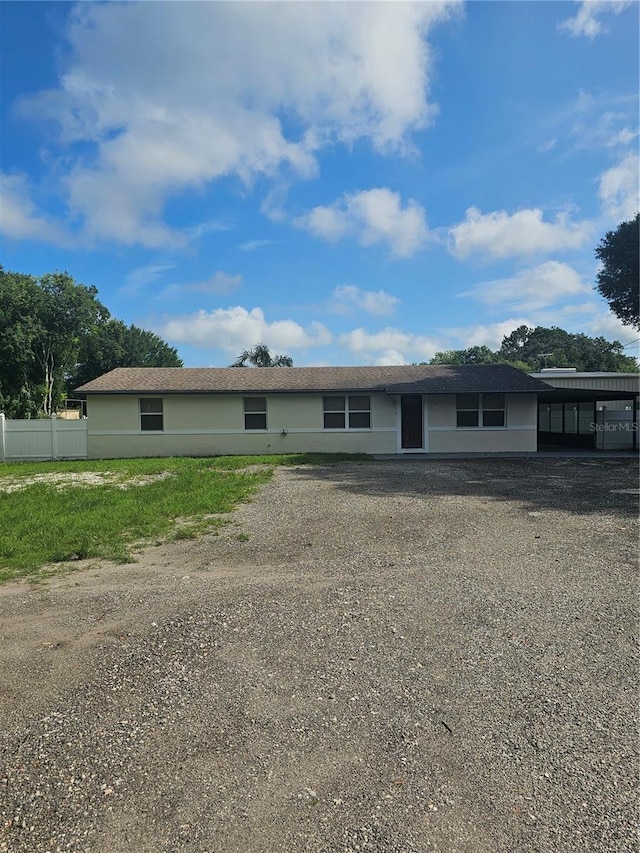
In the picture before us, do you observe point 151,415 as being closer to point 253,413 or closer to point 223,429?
point 223,429

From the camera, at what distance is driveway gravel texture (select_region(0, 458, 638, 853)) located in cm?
202

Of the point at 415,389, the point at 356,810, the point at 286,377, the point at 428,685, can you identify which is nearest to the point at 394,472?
the point at 415,389

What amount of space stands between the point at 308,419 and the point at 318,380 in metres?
1.76

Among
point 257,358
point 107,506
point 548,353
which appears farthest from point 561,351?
point 107,506

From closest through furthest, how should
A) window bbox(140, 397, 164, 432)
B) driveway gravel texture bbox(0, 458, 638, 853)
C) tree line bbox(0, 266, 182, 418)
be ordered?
1. driveway gravel texture bbox(0, 458, 638, 853)
2. window bbox(140, 397, 164, 432)
3. tree line bbox(0, 266, 182, 418)

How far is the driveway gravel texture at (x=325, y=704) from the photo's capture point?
6.64 ft

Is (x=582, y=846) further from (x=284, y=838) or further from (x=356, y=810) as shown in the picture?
(x=284, y=838)

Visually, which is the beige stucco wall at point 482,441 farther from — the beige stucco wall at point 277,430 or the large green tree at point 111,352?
the large green tree at point 111,352

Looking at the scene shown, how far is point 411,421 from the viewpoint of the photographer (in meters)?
18.6

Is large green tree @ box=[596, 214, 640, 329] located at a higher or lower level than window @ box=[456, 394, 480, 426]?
higher

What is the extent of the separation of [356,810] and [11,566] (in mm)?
4999

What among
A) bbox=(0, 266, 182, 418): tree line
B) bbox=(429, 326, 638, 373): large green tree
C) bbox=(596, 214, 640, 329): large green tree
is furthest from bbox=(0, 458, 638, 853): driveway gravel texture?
bbox=(429, 326, 638, 373): large green tree

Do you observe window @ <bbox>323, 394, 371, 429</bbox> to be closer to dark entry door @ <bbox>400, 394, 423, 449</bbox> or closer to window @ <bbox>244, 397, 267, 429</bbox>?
dark entry door @ <bbox>400, 394, 423, 449</bbox>

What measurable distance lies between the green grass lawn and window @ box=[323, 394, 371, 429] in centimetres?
418
